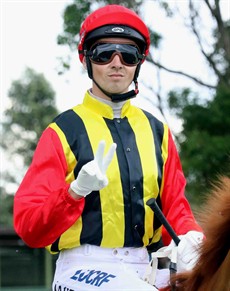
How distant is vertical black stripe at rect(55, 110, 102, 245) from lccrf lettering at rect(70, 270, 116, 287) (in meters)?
0.19

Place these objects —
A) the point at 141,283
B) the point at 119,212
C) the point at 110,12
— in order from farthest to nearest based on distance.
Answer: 1. the point at 110,12
2. the point at 119,212
3. the point at 141,283

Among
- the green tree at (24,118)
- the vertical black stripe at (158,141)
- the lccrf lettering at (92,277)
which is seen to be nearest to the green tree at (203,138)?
the vertical black stripe at (158,141)

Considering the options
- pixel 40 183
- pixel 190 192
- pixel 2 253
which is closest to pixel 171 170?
pixel 40 183

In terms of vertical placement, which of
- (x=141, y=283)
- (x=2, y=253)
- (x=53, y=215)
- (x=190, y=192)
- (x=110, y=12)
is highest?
(x=110, y=12)

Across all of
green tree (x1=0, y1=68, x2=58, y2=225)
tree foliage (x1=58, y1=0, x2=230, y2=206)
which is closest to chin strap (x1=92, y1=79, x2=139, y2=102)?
tree foliage (x1=58, y1=0, x2=230, y2=206)

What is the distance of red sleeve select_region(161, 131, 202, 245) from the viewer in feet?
16.6

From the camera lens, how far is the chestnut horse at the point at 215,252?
4.17m

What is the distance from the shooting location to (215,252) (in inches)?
168

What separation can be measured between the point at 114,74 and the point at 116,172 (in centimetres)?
56

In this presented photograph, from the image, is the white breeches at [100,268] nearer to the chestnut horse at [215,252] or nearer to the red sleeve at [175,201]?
the red sleeve at [175,201]

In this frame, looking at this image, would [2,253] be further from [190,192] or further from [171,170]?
[171,170]

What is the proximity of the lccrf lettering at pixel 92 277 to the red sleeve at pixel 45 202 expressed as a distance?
0.72ft

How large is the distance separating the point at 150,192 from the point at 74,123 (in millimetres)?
555

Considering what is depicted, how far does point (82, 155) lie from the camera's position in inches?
198
